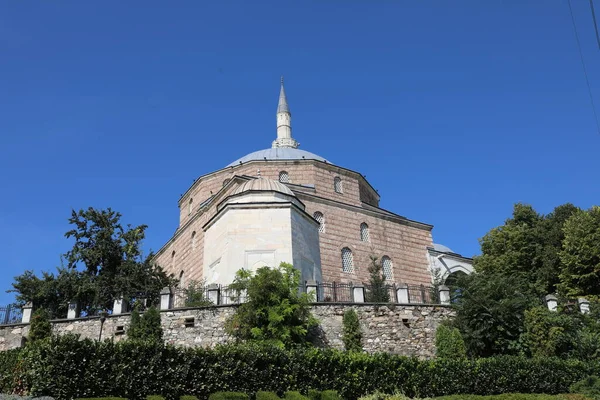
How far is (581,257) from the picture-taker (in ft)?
77.7

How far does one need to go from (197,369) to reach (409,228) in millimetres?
19918

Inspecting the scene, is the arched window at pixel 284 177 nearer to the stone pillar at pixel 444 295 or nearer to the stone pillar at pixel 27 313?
the stone pillar at pixel 444 295

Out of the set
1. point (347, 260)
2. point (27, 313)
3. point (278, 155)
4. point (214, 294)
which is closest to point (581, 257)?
point (347, 260)

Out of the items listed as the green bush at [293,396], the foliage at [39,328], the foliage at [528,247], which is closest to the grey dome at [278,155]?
the foliage at [528,247]

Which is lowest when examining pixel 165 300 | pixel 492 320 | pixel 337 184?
pixel 492 320

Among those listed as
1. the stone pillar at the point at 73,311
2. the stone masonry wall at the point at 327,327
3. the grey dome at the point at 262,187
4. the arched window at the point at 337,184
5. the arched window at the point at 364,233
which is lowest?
the stone masonry wall at the point at 327,327

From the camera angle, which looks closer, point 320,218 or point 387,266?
point 320,218

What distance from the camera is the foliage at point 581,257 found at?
2350 centimetres

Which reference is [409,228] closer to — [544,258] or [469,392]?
[544,258]

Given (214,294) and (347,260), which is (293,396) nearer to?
(214,294)

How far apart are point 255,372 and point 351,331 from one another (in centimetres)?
500

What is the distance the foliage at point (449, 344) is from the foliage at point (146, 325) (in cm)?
842

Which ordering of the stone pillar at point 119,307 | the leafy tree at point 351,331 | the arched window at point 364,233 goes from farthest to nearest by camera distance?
the arched window at point 364,233
the stone pillar at point 119,307
the leafy tree at point 351,331

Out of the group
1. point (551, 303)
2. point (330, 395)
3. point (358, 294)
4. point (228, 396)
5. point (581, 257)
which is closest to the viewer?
point (228, 396)
